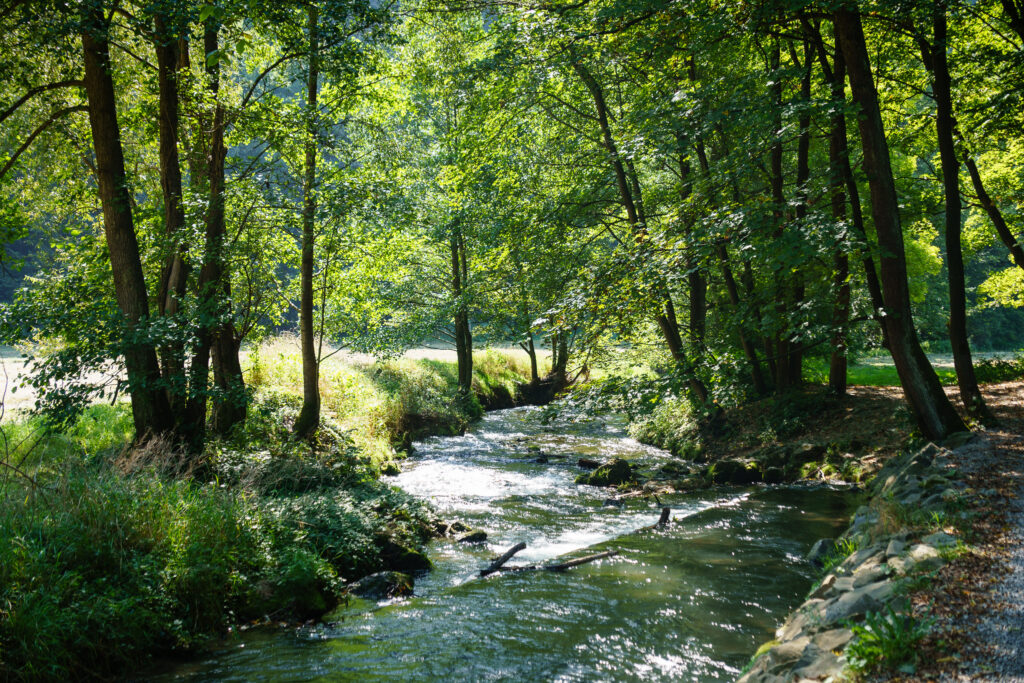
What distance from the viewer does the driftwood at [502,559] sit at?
765 centimetres

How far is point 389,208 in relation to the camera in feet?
36.2

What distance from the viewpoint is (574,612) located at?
20.9 feet

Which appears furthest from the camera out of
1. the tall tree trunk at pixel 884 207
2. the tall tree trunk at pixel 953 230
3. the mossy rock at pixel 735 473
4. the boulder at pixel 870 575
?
the mossy rock at pixel 735 473

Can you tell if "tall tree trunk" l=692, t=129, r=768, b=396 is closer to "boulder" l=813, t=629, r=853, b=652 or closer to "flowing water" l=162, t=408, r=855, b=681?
"flowing water" l=162, t=408, r=855, b=681

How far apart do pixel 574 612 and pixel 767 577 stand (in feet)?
8.02

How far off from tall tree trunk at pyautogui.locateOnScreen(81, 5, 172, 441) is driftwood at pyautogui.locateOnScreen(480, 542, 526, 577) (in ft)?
18.4

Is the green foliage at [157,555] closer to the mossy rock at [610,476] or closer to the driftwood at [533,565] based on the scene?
the driftwood at [533,565]

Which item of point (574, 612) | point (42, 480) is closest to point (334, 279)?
point (42, 480)

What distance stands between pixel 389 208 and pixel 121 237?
424cm

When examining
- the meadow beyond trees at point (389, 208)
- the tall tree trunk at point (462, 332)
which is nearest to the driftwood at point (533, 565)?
the meadow beyond trees at point (389, 208)

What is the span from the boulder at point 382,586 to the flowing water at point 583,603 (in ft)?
0.63

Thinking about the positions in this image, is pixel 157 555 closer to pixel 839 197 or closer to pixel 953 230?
pixel 839 197

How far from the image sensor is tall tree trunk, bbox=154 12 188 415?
9.96 meters

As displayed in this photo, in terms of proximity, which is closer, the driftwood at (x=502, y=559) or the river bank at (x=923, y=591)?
the river bank at (x=923, y=591)
